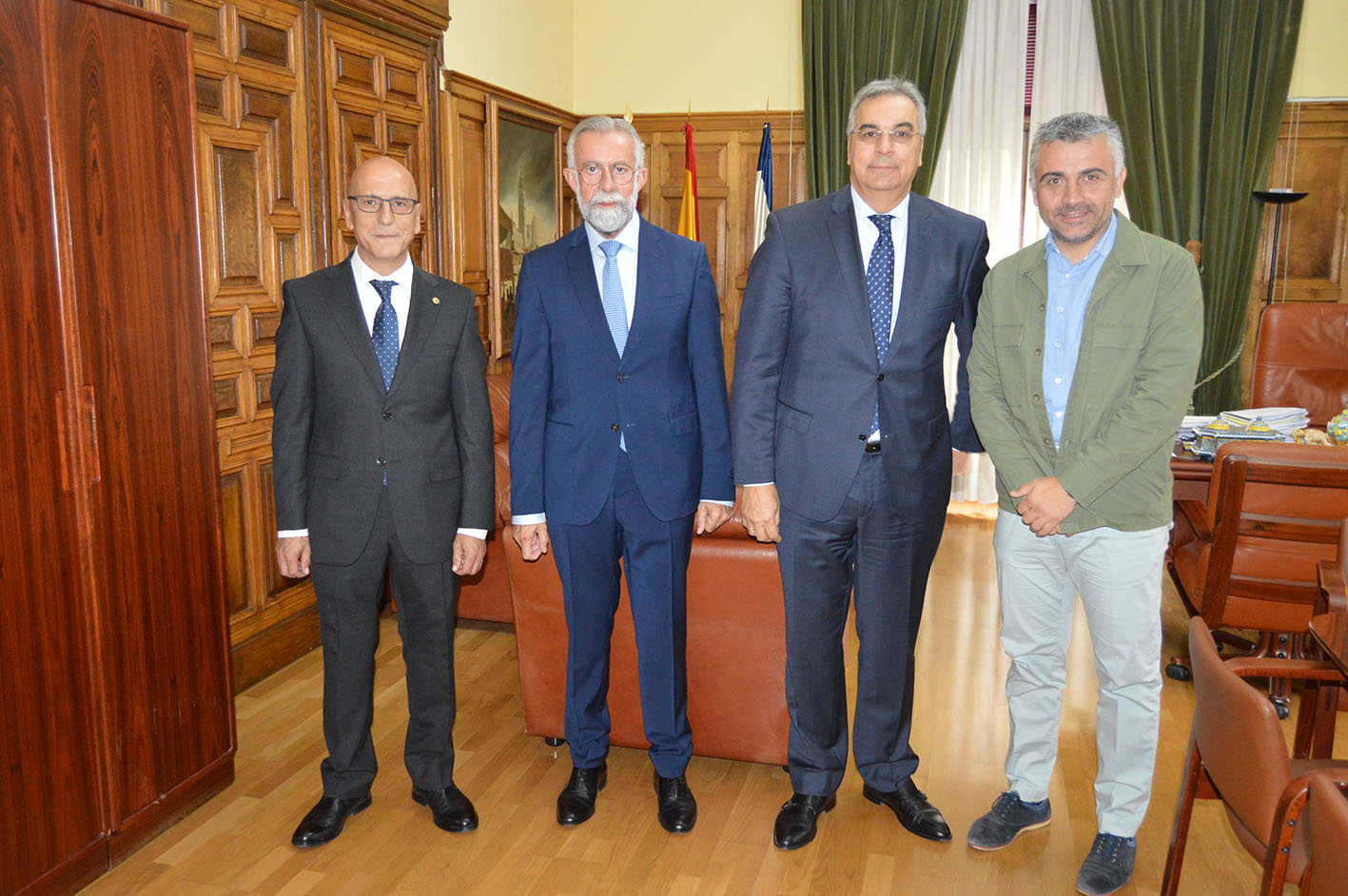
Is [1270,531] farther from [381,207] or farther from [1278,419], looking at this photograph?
[381,207]

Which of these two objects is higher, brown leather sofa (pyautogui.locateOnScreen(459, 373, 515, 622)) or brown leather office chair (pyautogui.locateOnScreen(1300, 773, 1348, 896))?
brown leather office chair (pyautogui.locateOnScreen(1300, 773, 1348, 896))

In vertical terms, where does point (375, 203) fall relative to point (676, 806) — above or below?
above

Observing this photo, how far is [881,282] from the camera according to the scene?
2605 millimetres

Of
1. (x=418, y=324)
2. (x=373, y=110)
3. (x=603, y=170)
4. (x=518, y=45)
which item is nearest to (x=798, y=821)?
(x=418, y=324)

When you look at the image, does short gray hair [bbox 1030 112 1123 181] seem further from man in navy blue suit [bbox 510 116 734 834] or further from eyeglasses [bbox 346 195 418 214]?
eyeglasses [bbox 346 195 418 214]

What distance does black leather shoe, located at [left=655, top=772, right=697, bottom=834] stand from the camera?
2.82 m

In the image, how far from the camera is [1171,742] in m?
3.38

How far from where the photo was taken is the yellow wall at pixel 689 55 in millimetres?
6902

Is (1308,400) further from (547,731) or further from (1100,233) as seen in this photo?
(547,731)

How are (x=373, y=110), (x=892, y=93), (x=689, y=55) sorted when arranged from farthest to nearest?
(x=689, y=55), (x=373, y=110), (x=892, y=93)

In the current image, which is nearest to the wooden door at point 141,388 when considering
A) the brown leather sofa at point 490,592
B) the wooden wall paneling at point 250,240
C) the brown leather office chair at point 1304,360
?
the wooden wall paneling at point 250,240

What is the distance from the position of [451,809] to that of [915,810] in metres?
1.27

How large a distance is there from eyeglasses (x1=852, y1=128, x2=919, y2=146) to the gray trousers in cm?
98

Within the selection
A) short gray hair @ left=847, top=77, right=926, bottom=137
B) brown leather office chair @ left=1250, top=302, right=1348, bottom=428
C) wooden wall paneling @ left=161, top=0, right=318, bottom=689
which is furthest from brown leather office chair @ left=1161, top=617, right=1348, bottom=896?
brown leather office chair @ left=1250, top=302, right=1348, bottom=428
